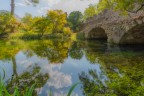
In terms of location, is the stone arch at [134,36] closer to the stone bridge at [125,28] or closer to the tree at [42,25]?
the stone bridge at [125,28]

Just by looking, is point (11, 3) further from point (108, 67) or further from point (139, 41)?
point (108, 67)

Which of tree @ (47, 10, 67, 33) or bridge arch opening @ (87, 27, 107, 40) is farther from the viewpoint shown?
tree @ (47, 10, 67, 33)

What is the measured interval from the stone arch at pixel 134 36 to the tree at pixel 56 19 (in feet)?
76.2

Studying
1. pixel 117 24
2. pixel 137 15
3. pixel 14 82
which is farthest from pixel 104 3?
pixel 14 82

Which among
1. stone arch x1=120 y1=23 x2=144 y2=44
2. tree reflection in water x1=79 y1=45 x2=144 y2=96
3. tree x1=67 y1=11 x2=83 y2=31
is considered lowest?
tree reflection in water x1=79 y1=45 x2=144 y2=96

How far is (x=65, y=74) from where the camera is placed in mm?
8305

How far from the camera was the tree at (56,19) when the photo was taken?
4106 centimetres

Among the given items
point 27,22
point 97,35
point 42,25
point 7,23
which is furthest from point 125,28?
point 27,22

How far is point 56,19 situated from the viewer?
41.5 meters

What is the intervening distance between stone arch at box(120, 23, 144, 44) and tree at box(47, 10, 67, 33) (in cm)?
2323

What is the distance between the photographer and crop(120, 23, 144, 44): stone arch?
53.8 feet

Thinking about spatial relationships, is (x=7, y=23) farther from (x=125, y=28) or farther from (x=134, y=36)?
(x=125, y=28)

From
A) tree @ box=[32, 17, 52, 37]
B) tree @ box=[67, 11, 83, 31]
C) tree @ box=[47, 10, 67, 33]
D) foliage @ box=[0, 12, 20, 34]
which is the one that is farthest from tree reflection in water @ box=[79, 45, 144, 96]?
tree @ box=[67, 11, 83, 31]

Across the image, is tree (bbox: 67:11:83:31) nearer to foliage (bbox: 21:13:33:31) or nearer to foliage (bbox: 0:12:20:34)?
foliage (bbox: 21:13:33:31)
